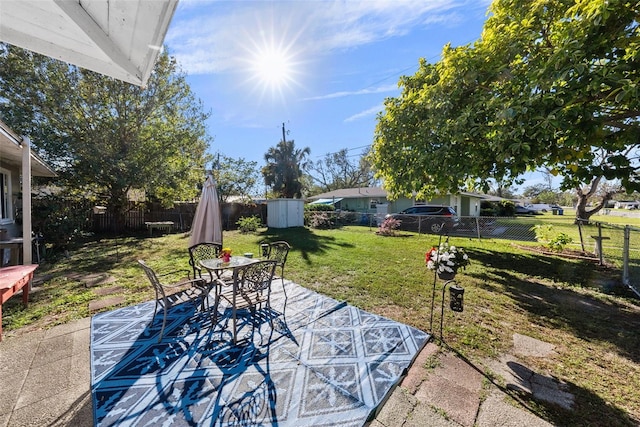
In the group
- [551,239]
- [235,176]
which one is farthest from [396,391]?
[235,176]

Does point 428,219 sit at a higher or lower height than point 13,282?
higher

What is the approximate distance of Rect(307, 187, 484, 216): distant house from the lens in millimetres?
19875

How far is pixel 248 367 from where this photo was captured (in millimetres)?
2783

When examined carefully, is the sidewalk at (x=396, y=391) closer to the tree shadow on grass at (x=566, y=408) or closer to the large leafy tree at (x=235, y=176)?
the tree shadow on grass at (x=566, y=408)

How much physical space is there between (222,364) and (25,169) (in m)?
5.33

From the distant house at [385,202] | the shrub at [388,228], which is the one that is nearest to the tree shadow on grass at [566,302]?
the shrub at [388,228]

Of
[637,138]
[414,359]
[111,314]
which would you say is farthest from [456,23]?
[111,314]

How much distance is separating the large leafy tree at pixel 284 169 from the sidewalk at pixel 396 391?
24.0 m

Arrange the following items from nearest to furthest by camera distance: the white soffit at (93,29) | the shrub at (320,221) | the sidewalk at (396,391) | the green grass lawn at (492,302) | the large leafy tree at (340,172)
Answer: the white soffit at (93,29), the sidewalk at (396,391), the green grass lawn at (492,302), the shrub at (320,221), the large leafy tree at (340,172)

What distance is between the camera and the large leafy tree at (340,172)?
37.8 meters

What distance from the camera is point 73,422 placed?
81.5 inches

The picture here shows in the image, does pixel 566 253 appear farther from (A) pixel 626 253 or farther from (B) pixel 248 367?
(B) pixel 248 367

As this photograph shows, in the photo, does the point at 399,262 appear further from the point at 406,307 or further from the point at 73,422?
the point at 73,422

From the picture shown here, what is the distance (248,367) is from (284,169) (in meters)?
24.7
